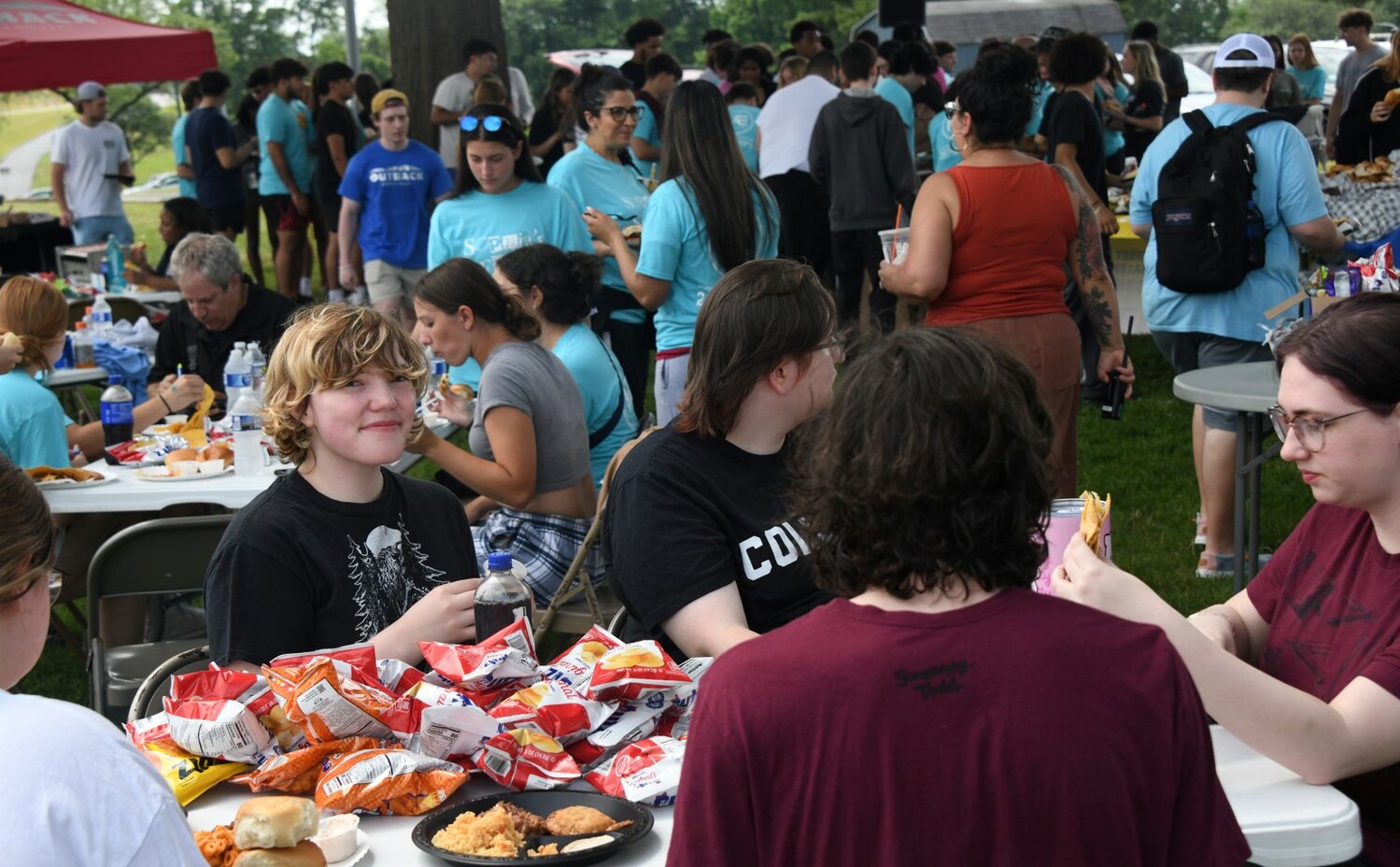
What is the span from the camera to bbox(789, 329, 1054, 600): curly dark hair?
4.53 feet

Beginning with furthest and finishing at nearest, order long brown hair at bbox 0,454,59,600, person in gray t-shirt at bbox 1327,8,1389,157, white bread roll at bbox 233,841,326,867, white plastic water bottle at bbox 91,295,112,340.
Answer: person in gray t-shirt at bbox 1327,8,1389,157, white plastic water bottle at bbox 91,295,112,340, white bread roll at bbox 233,841,326,867, long brown hair at bbox 0,454,59,600

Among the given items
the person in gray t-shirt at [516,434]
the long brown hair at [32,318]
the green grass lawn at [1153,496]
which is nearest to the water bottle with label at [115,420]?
the long brown hair at [32,318]

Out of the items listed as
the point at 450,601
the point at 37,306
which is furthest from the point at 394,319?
the point at 37,306

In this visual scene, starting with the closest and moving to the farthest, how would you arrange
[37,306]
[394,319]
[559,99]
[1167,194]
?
[394,319], [37,306], [1167,194], [559,99]

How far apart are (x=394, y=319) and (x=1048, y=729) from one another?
6.10 ft

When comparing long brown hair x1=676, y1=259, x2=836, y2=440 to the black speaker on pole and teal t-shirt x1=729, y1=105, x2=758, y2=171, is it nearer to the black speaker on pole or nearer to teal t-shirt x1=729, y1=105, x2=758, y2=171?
teal t-shirt x1=729, y1=105, x2=758, y2=171

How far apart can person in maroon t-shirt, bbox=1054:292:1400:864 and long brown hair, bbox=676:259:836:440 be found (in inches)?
30.7

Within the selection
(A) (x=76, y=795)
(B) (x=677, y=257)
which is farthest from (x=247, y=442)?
(A) (x=76, y=795)

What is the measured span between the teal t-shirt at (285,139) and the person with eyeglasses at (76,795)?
10734 mm

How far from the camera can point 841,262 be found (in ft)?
28.3

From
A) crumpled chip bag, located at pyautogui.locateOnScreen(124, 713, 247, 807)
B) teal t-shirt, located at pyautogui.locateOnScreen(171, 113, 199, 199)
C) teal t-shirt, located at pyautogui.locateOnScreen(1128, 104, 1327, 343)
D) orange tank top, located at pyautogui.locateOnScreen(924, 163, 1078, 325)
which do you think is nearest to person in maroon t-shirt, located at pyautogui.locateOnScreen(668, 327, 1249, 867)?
crumpled chip bag, located at pyautogui.locateOnScreen(124, 713, 247, 807)

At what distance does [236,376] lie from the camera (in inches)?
206

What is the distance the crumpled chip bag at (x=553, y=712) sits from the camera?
6.87 ft

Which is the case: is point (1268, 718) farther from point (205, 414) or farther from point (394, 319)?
point (205, 414)
